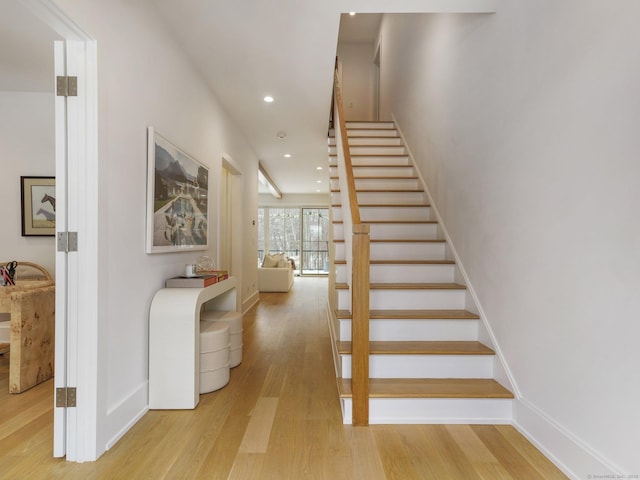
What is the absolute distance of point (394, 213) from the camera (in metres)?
3.62

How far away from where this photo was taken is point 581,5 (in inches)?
59.1

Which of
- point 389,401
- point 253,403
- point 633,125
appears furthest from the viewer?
point 253,403

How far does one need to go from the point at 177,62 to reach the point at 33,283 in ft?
Result: 7.11

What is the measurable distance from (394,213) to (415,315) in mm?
1446

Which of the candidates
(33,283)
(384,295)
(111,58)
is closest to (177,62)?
(111,58)

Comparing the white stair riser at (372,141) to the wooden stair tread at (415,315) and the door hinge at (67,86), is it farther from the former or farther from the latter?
the door hinge at (67,86)

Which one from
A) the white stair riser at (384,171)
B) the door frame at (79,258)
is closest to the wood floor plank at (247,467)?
the door frame at (79,258)

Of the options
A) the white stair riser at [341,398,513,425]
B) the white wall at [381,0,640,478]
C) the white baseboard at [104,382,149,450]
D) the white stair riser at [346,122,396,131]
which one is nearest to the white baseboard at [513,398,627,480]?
the white wall at [381,0,640,478]

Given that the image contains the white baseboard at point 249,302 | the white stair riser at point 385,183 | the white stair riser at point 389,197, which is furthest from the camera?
the white baseboard at point 249,302

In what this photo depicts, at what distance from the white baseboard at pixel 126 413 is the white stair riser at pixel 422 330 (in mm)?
1523

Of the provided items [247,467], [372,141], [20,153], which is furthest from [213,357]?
[372,141]

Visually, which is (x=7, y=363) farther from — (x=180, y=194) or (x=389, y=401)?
(x=389, y=401)

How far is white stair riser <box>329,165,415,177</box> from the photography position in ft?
13.9

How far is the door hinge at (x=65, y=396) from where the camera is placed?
163 centimetres
